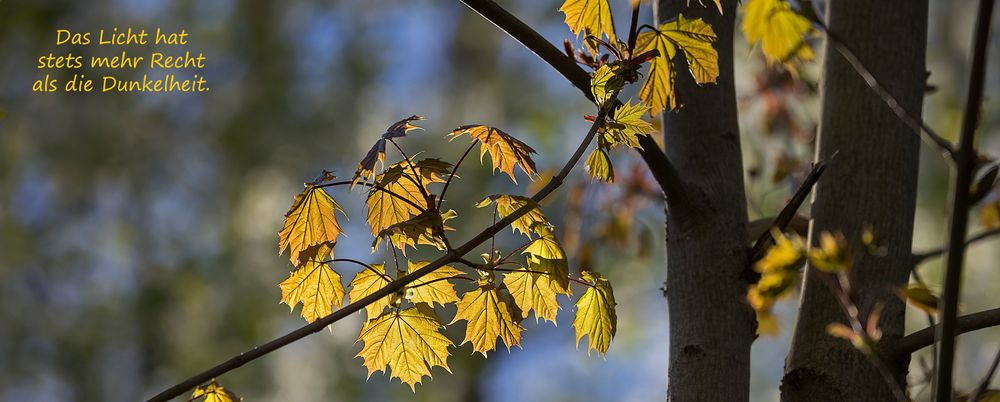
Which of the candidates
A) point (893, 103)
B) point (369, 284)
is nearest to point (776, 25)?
point (893, 103)

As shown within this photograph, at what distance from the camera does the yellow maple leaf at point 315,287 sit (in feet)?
2.78

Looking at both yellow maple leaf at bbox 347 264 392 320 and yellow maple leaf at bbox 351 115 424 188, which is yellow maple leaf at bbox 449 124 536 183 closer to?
yellow maple leaf at bbox 351 115 424 188

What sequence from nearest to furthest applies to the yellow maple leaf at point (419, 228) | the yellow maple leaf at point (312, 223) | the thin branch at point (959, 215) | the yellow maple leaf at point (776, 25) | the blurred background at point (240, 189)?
the thin branch at point (959, 215)
the yellow maple leaf at point (776, 25)
the yellow maple leaf at point (419, 228)
the yellow maple leaf at point (312, 223)
the blurred background at point (240, 189)

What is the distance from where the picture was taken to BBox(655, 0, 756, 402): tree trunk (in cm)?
88

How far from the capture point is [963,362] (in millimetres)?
3742

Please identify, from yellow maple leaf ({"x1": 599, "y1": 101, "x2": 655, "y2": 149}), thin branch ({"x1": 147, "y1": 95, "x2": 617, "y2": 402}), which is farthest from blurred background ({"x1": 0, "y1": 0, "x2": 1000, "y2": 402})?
thin branch ({"x1": 147, "y1": 95, "x2": 617, "y2": 402})

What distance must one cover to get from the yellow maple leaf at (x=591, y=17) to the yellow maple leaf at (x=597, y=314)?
229 mm

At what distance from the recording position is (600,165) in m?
0.84

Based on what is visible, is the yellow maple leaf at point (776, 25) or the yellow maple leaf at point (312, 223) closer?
the yellow maple leaf at point (776, 25)

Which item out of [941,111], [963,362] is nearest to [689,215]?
[941,111]

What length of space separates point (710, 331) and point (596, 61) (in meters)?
0.30

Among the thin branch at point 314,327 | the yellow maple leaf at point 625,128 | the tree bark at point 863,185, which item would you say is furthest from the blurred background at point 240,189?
the thin branch at point 314,327

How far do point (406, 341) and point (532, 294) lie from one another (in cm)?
14

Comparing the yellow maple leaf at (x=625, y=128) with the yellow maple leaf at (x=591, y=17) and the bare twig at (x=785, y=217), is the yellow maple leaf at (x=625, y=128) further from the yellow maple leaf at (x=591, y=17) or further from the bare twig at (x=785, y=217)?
the bare twig at (x=785, y=217)
